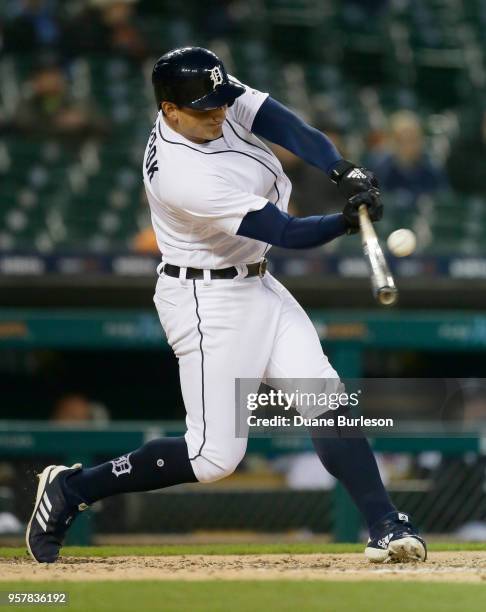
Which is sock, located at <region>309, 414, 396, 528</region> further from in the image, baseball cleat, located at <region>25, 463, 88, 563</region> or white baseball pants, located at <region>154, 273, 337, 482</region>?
baseball cleat, located at <region>25, 463, 88, 563</region>

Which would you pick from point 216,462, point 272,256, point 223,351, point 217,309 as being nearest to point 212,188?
point 217,309

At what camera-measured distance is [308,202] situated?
8570 millimetres

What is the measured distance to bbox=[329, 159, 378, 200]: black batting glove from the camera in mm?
3998

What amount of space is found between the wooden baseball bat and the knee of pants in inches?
27.3

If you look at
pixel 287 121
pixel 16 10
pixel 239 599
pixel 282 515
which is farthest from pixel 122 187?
pixel 239 599

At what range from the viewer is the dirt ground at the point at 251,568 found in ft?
13.3

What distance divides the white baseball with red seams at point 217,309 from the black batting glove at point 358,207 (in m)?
0.38

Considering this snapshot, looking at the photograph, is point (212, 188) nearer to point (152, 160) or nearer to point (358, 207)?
point (152, 160)

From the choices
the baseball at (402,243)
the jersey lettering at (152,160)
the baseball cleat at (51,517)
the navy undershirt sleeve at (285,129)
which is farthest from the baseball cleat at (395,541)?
the jersey lettering at (152,160)

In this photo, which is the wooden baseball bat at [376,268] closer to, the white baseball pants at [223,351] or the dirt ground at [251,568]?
the white baseball pants at [223,351]

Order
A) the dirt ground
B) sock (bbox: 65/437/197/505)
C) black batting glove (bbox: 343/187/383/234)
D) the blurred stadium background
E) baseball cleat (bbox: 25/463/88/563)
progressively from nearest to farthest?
black batting glove (bbox: 343/187/383/234)
the dirt ground
sock (bbox: 65/437/197/505)
baseball cleat (bbox: 25/463/88/563)
the blurred stadium background

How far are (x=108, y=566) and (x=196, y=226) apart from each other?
1131 mm

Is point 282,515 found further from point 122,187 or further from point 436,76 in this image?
point 436,76

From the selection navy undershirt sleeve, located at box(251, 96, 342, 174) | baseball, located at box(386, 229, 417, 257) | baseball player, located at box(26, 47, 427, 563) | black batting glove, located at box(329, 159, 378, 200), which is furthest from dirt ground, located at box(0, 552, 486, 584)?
navy undershirt sleeve, located at box(251, 96, 342, 174)
